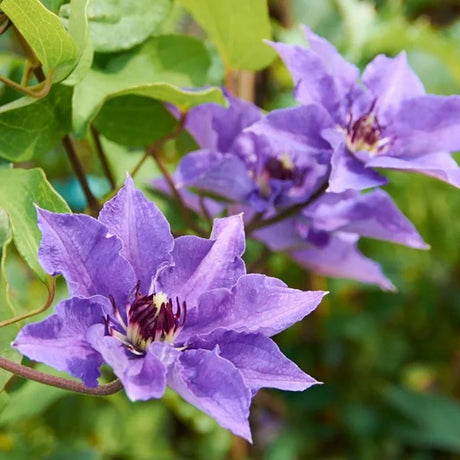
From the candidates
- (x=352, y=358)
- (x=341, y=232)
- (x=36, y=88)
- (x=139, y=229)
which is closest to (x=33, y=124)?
(x=36, y=88)

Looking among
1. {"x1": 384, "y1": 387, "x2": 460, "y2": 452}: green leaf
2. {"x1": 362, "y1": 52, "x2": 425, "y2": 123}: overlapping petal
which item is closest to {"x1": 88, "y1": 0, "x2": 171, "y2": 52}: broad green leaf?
{"x1": 362, "y1": 52, "x2": 425, "y2": 123}: overlapping petal

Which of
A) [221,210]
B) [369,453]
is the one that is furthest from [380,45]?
[369,453]

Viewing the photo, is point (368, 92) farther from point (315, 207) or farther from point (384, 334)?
point (384, 334)

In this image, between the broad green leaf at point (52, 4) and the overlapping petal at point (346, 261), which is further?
the overlapping petal at point (346, 261)

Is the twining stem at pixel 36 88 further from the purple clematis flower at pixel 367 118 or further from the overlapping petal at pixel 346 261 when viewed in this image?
the overlapping petal at pixel 346 261

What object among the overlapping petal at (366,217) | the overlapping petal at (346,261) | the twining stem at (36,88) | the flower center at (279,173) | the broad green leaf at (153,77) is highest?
the twining stem at (36,88)

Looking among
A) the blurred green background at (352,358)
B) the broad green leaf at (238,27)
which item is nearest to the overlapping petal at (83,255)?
the broad green leaf at (238,27)
